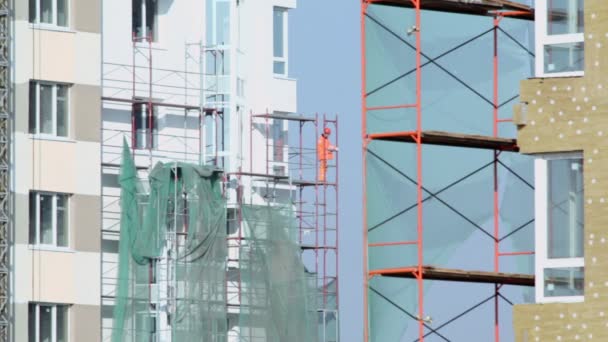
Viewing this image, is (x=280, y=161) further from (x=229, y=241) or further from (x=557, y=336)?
(x=557, y=336)

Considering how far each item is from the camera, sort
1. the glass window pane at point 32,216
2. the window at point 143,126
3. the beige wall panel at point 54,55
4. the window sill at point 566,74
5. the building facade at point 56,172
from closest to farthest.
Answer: the window sill at point 566,74 < the building facade at point 56,172 < the glass window pane at point 32,216 < the beige wall panel at point 54,55 < the window at point 143,126

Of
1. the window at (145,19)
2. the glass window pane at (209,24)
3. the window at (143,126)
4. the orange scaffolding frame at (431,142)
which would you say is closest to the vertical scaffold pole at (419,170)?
the orange scaffolding frame at (431,142)

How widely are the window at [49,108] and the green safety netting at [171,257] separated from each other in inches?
75.0

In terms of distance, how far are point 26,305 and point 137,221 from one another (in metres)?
4.30

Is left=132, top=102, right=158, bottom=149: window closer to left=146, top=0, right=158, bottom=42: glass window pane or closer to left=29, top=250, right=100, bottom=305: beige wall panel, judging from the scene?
left=146, top=0, right=158, bottom=42: glass window pane

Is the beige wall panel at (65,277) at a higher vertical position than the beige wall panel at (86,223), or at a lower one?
lower

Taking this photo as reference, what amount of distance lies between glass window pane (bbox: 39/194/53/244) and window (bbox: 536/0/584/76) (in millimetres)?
29540

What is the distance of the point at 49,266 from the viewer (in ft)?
193

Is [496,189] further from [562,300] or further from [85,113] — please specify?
[85,113]

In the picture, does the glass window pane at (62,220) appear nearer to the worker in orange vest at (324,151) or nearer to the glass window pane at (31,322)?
the glass window pane at (31,322)

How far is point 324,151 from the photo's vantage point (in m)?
65.4

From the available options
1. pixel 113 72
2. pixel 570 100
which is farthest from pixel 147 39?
pixel 570 100

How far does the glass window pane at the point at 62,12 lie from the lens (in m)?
60.6

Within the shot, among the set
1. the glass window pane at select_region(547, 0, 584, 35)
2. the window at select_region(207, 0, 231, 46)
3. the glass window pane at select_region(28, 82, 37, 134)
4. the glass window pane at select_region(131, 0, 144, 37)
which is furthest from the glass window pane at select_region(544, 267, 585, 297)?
the window at select_region(207, 0, 231, 46)
